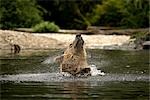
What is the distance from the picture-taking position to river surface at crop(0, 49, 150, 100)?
1283cm

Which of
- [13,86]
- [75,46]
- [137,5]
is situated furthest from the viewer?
[137,5]

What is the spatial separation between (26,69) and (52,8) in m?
35.1

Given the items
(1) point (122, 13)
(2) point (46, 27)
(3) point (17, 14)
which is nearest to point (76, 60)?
(2) point (46, 27)

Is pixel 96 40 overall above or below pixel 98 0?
below

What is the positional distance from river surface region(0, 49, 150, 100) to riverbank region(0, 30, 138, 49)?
39.5 ft

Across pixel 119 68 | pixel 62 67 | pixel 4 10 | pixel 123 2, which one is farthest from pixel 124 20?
pixel 62 67

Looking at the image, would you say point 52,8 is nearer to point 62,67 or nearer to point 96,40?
point 96,40

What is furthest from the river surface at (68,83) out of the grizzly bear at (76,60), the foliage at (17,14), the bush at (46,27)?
the foliage at (17,14)

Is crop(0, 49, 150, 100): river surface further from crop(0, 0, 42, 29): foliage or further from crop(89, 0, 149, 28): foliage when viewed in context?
crop(89, 0, 149, 28): foliage

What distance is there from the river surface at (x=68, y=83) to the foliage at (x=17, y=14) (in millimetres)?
21948

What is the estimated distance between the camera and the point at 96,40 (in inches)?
1576

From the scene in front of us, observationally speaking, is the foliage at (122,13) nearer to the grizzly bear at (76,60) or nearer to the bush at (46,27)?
the bush at (46,27)

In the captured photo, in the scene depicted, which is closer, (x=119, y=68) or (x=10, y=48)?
(x=119, y=68)

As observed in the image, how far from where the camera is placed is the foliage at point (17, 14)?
44322mm
